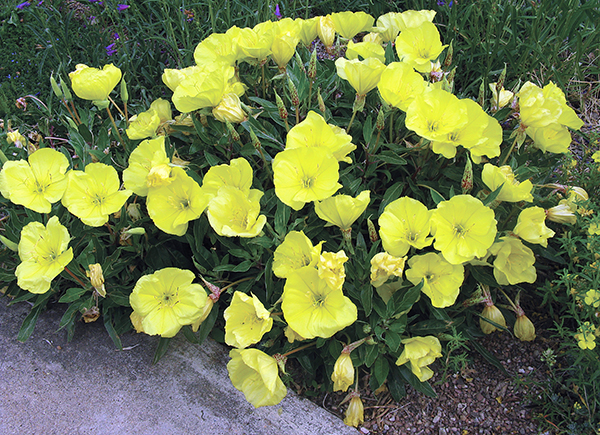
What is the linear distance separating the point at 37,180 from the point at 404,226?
1.34m

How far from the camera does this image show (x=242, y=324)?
1.50m

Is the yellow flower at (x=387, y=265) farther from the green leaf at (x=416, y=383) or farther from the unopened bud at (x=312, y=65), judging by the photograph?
the unopened bud at (x=312, y=65)

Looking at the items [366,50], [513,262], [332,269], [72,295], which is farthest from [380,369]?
[366,50]

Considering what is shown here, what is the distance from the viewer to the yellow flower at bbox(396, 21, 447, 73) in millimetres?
1855

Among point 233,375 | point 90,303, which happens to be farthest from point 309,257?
point 90,303

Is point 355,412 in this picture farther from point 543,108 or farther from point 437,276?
point 543,108

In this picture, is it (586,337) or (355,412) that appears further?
(355,412)

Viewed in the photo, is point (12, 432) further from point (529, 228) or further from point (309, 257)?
point (529, 228)

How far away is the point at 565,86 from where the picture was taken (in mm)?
2650

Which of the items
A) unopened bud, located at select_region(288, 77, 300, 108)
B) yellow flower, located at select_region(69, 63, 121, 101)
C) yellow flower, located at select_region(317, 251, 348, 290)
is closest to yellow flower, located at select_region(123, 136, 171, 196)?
yellow flower, located at select_region(69, 63, 121, 101)

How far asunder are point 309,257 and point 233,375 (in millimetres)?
465

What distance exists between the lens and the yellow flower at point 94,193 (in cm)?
162

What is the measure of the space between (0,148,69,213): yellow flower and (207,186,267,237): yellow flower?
617mm

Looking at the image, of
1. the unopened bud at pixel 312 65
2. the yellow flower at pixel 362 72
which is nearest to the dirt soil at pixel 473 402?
the yellow flower at pixel 362 72
